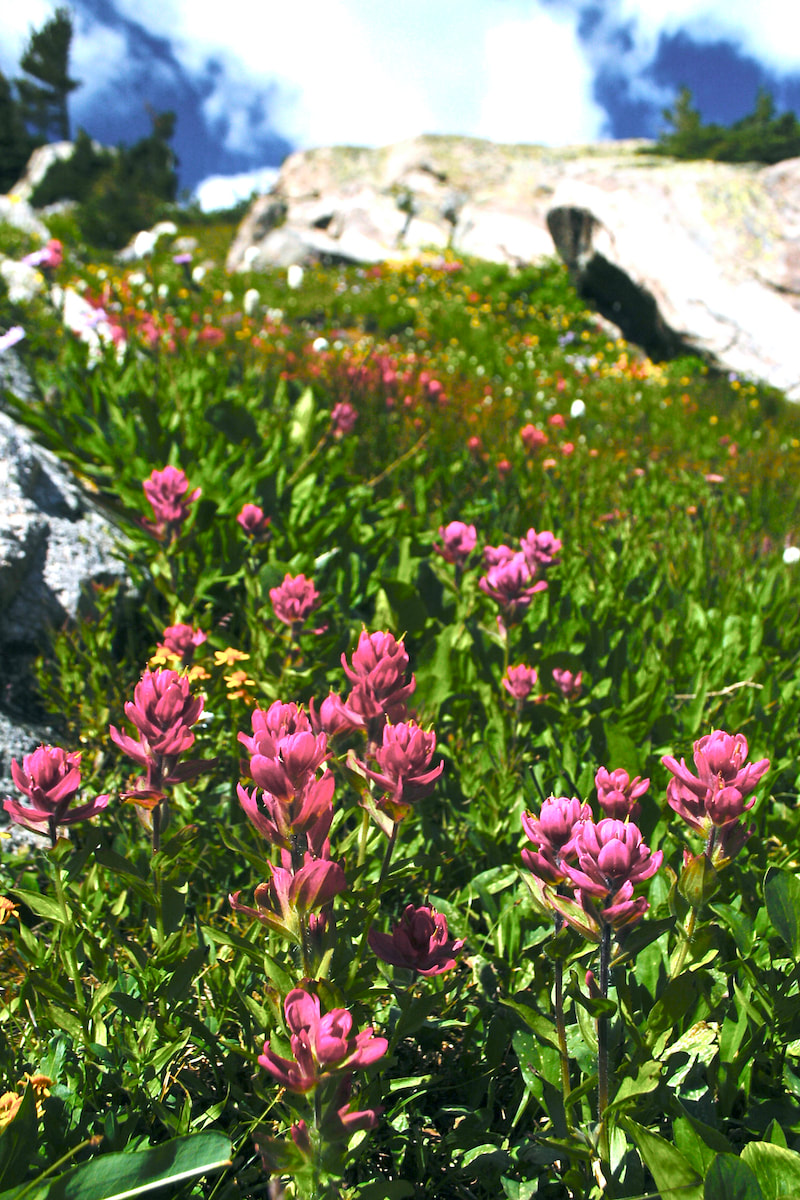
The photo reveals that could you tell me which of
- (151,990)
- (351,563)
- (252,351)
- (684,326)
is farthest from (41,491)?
(684,326)

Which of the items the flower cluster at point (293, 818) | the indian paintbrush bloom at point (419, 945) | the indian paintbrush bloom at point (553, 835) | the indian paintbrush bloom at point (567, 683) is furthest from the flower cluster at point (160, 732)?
the indian paintbrush bloom at point (567, 683)

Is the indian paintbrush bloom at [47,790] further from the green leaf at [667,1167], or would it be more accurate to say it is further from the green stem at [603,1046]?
the green leaf at [667,1167]

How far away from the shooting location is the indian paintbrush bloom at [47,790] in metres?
1.08

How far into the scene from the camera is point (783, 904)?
1268 millimetres

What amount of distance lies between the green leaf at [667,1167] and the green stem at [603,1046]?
92 mm

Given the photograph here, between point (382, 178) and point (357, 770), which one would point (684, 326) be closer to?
point (357, 770)

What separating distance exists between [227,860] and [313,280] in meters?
11.3

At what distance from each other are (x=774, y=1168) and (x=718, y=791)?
0.47 meters

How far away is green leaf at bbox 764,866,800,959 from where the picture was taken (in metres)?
1.26

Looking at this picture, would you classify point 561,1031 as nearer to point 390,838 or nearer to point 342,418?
point 390,838

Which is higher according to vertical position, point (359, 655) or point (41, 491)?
point (41, 491)

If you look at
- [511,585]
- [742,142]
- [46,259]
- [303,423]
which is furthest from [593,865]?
[742,142]

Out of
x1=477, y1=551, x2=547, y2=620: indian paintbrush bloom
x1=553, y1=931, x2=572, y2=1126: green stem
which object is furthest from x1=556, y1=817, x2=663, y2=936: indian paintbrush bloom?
x1=477, y1=551, x2=547, y2=620: indian paintbrush bloom

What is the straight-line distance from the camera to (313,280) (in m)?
11.4
